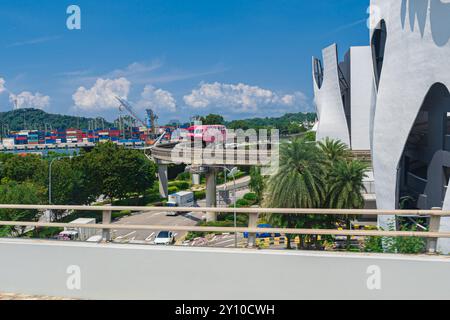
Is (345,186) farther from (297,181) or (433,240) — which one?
(433,240)

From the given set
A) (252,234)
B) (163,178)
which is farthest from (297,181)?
(163,178)

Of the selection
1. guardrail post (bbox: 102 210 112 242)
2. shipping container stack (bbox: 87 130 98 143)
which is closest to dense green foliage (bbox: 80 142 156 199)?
guardrail post (bbox: 102 210 112 242)

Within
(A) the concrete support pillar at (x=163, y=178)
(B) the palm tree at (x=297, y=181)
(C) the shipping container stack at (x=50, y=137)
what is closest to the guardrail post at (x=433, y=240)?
(B) the palm tree at (x=297, y=181)

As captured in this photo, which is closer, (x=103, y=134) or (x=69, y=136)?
(x=103, y=134)

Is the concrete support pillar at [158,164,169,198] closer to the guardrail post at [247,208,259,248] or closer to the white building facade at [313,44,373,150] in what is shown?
the white building facade at [313,44,373,150]

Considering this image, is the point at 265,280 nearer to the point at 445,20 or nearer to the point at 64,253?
the point at 64,253

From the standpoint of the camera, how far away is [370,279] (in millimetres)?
4016

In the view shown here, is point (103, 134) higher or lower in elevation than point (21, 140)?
higher

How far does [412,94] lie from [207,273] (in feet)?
46.5

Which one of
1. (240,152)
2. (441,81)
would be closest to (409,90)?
(441,81)

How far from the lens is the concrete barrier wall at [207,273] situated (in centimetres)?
396

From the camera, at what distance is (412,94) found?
50.6ft
